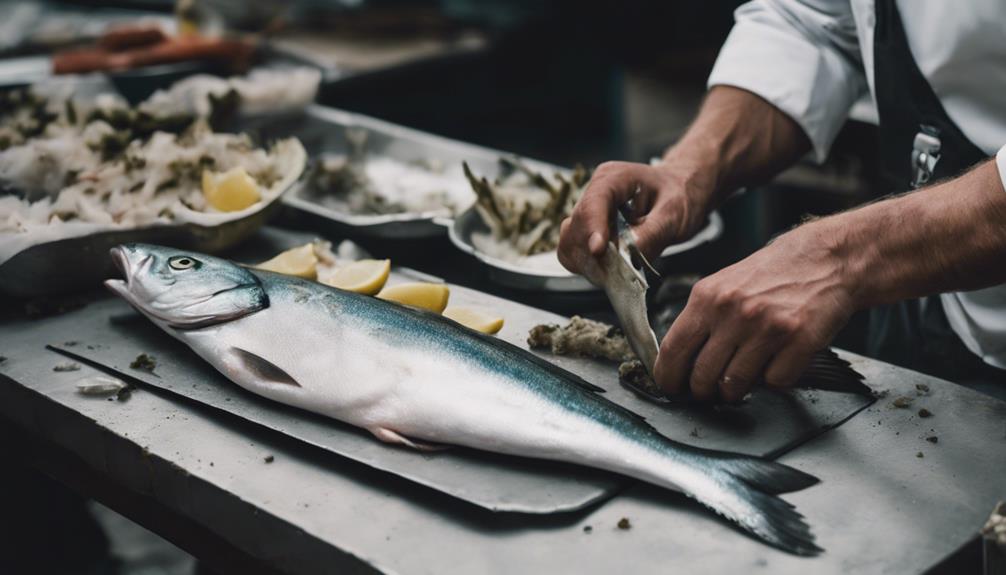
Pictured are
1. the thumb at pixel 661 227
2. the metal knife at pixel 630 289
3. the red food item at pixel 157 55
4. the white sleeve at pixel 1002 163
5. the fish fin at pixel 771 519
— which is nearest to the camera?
the fish fin at pixel 771 519

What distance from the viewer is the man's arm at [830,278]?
1.48m

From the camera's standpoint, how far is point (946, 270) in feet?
4.96

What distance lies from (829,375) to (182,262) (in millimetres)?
1145

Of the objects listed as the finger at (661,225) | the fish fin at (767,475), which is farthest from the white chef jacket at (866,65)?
the fish fin at (767,475)

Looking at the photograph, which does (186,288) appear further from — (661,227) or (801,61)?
(801,61)

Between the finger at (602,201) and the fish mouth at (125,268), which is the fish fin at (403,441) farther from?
the fish mouth at (125,268)

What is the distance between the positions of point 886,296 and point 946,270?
3.7 inches

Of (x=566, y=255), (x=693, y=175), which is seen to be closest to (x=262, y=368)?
(x=566, y=255)

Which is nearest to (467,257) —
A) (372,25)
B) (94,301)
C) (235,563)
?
(94,301)

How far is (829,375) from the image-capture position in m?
1.61

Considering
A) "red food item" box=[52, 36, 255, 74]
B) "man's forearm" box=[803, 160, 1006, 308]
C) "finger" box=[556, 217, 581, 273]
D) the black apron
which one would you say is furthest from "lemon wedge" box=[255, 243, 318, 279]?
"red food item" box=[52, 36, 255, 74]

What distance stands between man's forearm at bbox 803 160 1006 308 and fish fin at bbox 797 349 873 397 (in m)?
0.12

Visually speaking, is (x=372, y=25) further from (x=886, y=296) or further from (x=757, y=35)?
(x=886, y=296)

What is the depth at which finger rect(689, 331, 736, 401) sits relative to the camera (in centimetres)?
152
